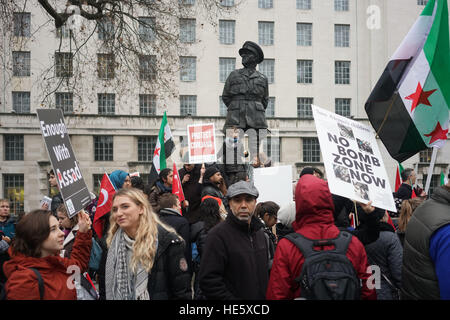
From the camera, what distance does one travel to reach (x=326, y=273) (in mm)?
2752

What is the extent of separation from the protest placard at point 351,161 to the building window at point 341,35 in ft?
122

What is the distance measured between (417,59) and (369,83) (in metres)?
36.1

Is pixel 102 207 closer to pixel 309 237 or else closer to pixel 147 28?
pixel 309 237

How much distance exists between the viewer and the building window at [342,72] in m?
38.8

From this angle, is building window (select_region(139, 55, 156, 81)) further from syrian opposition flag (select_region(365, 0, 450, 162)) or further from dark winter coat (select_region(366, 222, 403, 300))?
dark winter coat (select_region(366, 222, 403, 300))

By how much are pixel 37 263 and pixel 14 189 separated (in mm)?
36464

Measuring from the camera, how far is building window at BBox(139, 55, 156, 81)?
13391mm

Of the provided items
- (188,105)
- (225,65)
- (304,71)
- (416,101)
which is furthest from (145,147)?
(416,101)

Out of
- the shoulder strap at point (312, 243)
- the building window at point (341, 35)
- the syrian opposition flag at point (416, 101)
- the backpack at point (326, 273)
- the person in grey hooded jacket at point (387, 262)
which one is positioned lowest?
the person in grey hooded jacket at point (387, 262)

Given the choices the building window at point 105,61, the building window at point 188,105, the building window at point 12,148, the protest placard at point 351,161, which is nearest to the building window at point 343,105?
the building window at point 188,105

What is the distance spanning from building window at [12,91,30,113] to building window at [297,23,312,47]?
2251 centimetres

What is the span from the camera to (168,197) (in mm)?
5066

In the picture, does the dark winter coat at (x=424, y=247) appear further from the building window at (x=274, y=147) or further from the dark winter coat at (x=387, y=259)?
the building window at (x=274, y=147)

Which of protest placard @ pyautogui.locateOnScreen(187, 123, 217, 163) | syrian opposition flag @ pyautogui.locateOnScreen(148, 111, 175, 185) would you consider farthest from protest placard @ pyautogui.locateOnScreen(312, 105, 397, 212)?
syrian opposition flag @ pyautogui.locateOnScreen(148, 111, 175, 185)
